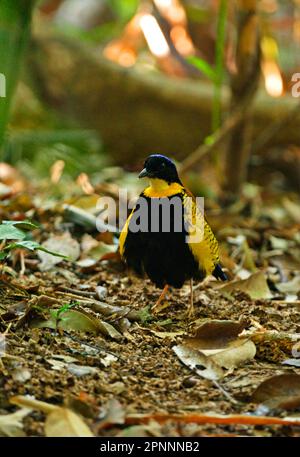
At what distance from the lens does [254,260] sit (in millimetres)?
4355

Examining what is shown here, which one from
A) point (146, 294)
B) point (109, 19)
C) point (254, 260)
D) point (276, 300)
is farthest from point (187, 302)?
point (109, 19)

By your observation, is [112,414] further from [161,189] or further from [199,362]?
[161,189]

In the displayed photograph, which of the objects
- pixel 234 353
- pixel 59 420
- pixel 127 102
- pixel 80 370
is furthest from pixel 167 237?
pixel 127 102

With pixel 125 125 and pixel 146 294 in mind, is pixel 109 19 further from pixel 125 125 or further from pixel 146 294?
pixel 146 294

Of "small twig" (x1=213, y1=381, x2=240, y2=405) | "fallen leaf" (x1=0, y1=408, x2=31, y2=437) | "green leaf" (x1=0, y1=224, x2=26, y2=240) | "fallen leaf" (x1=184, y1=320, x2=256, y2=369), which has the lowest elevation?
"fallen leaf" (x1=0, y1=408, x2=31, y2=437)

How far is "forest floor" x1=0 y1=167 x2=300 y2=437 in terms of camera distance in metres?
2.20

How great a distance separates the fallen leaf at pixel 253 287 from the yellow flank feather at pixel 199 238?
39cm

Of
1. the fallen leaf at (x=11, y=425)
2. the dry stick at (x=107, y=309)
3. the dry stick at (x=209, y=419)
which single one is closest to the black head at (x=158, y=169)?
the dry stick at (x=107, y=309)

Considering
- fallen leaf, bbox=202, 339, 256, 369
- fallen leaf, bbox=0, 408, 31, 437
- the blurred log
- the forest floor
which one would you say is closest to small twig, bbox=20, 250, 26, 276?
the forest floor

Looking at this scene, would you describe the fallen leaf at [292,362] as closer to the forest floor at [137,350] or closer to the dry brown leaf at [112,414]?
the forest floor at [137,350]

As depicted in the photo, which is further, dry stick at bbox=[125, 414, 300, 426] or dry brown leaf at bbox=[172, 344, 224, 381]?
dry brown leaf at bbox=[172, 344, 224, 381]

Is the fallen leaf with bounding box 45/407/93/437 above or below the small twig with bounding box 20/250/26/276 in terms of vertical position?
below

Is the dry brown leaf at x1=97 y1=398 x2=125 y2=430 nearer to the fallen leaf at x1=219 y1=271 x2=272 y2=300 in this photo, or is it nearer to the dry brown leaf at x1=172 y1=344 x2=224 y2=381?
the dry brown leaf at x1=172 y1=344 x2=224 y2=381
